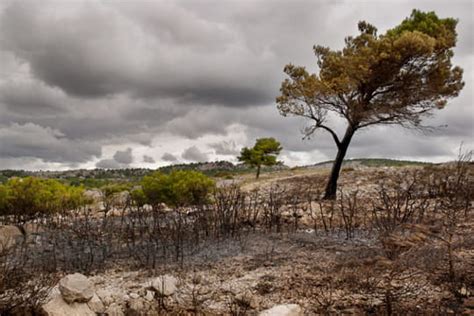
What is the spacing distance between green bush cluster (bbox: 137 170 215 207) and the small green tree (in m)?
19.1

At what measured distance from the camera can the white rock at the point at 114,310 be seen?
5.12m

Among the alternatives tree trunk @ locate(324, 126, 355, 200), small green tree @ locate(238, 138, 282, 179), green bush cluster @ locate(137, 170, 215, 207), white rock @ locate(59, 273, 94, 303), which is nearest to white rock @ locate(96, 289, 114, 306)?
white rock @ locate(59, 273, 94, 303)

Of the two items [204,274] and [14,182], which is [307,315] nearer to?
[204,274]

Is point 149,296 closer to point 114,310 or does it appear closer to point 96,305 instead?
point 114,310

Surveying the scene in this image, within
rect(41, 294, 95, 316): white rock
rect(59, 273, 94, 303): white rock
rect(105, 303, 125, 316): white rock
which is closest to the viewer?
rect(41, 294, 95, 316): white rock

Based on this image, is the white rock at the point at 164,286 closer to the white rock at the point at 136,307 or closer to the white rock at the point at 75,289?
the white rock at the point at 136,307

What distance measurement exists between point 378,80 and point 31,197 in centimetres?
1480

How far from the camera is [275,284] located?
5695 mm

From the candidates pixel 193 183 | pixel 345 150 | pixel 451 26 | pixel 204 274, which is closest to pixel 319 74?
pixel 345 150

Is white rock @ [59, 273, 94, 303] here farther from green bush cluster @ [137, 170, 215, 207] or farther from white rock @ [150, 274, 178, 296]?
green bush cluster @ [137, 170, 215, 207]

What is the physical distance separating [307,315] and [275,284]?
993mm

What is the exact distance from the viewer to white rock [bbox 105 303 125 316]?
5121 mm

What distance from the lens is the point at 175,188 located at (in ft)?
57.6

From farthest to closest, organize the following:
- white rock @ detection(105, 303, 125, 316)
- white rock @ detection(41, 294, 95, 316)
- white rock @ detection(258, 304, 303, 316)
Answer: white rock @ detection(105, 303, 125, 316), white rock @ detection(41, 294, 95, 316), white rock @ detection(258, 304, 303, 316)
